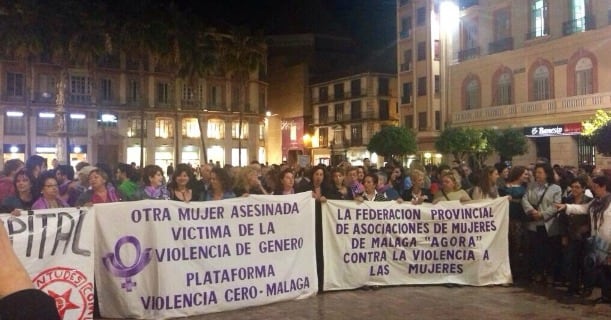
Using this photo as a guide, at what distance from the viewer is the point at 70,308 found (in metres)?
6.95

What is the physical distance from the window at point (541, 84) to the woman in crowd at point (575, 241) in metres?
28.4

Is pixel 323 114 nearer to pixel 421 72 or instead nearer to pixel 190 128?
pixel 190 128

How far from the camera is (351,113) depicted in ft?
231

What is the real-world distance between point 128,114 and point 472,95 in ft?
116

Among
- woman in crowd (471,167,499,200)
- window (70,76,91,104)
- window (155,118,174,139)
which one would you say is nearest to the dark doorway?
woman in crowd (471,167,499,200)

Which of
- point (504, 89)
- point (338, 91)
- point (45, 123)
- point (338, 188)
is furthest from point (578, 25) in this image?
point (45, 123)

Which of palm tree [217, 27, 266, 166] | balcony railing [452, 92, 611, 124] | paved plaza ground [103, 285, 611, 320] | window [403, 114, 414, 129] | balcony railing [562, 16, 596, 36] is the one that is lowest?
paved plaza ground [103, 285, 611, 320]

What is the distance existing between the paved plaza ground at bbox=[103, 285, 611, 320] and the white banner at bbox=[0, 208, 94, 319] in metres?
1.43

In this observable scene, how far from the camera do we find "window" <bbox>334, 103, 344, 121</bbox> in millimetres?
71688

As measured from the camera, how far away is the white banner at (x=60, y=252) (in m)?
6.74

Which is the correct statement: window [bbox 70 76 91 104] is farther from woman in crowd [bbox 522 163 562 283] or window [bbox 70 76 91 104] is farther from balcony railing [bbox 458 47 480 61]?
woman in crowd [bbox 522 163 562 283]

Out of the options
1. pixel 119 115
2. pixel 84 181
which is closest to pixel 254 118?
pixel 119 115

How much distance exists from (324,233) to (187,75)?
4580 cm

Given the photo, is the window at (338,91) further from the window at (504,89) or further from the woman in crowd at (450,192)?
the woman in crowd at (450,192)
